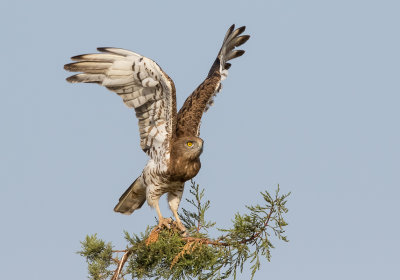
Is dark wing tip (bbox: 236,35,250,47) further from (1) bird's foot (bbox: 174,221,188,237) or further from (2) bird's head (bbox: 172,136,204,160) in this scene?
(1) bird's foot (bbox: 174,221,188,237)

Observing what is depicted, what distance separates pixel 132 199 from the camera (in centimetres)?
955

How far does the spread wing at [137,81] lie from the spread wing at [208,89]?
1.38 ft

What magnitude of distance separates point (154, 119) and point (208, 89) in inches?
58.2

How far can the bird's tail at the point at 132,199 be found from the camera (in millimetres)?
9359

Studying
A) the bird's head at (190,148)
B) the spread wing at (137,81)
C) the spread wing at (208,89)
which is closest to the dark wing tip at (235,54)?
the spread wing at (208,89)

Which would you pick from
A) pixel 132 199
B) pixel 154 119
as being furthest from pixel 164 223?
pixel 154 119

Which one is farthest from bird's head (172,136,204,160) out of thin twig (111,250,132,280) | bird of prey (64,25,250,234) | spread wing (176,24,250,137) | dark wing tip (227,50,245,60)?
dark wing tip (227,50,245,60)

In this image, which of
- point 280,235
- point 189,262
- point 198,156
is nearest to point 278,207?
point 280,235

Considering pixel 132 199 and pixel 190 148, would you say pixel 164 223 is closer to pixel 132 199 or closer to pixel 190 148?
pixel 190 148

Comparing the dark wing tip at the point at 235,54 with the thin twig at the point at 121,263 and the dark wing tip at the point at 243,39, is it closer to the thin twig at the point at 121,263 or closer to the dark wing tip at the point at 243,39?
the dark wing tip at the point at 243,39

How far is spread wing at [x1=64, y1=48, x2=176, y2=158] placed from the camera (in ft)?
27.2

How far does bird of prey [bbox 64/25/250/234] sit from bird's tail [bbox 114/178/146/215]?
0.6 inches

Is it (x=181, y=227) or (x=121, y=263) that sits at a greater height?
(x=181, y=227)

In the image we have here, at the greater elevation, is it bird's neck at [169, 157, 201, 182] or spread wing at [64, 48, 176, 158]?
spread wing at [64, 48, 176, 158]
